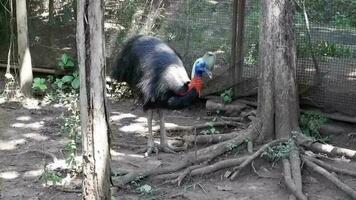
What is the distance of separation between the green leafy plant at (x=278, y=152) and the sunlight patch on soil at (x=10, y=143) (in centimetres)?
266

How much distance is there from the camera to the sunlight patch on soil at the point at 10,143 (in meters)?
6.04

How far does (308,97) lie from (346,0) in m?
1.15

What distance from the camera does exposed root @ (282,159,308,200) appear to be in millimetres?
4598

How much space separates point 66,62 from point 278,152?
4.01 metres

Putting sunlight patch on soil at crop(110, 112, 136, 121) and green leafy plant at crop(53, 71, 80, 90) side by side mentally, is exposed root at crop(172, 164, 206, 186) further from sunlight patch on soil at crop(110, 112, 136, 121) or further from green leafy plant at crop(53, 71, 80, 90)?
green leafy plant at crop(53, 71, 80, 90)

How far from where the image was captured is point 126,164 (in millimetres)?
5535

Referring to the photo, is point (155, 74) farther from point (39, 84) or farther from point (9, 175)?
point (39, 84)

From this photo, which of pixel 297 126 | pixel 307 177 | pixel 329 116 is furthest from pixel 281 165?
pixel 329 116

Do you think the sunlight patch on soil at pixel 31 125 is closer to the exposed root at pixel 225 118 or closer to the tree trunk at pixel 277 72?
the exposed root at pixel 225 118

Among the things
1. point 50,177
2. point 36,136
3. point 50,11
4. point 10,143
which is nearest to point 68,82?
point 50,11

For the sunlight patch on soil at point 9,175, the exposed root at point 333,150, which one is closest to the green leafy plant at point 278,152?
the exposed root at point 333,150

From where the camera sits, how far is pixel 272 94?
554 centimetres

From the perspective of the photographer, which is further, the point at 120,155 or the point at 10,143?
the point at 10,143

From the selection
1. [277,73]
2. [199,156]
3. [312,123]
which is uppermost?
[277,73]
